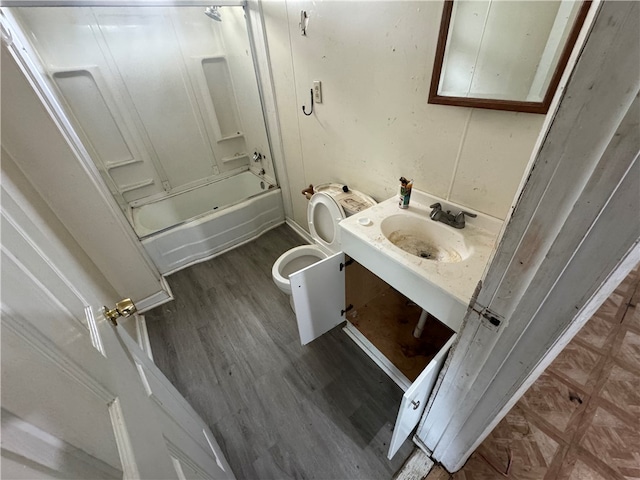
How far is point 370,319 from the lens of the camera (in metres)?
1.68

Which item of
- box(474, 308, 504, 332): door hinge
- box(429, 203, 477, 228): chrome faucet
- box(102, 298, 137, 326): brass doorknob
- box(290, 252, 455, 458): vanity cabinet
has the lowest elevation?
box(290, 252, 455, 458): vanity cabinet

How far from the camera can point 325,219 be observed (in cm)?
165

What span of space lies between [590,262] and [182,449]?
1.02 metres

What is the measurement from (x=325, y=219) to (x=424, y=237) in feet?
2.14

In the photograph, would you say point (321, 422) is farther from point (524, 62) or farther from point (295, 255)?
point (524, 62)

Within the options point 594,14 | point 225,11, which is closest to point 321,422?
point 594,14

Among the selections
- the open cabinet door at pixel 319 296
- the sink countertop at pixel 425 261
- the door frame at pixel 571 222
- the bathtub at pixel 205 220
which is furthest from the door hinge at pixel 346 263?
the bathtub at pixel 205 220

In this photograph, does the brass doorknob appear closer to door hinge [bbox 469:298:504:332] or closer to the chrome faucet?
door hinge [bbox 469:298:504:332]

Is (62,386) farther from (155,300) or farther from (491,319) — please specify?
(155,300)

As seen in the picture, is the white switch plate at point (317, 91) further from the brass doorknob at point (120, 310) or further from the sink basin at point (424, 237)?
the brass doorknob at point (120, 310)

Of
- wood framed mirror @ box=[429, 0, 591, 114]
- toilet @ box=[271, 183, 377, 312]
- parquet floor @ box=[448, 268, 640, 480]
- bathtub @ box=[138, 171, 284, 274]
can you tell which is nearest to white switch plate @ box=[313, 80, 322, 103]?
toilet @ box=[271, 183, 377, 312]

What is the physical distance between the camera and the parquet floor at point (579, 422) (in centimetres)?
108

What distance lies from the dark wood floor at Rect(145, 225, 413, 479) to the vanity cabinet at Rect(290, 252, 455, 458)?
0.08 m

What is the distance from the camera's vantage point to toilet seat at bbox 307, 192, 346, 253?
1492 mm
